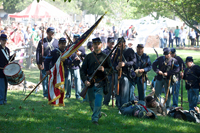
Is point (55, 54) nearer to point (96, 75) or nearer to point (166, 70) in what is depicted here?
point (96, 75)

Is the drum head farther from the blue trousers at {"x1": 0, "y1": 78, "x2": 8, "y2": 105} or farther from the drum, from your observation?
the blue trousers at {"x1": 0, "y1": 78, "x2": 8, "y2": 105}

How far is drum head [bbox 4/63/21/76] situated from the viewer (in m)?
9.41

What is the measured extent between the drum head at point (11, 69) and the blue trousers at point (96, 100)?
126 inches

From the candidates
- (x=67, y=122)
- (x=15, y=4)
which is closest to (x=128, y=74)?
(x=67, y=122)

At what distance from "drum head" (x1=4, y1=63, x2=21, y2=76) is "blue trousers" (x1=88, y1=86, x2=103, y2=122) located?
10.5ft

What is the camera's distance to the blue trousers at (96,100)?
7.29m

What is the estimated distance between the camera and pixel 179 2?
20.5 m

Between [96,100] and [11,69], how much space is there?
3.62m

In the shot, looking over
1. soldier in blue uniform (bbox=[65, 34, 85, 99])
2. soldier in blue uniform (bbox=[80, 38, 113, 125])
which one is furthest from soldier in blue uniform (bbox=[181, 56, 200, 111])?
soldier in blue uniform (bbox=[80, 38, 113, 125])

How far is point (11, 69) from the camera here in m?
9.52

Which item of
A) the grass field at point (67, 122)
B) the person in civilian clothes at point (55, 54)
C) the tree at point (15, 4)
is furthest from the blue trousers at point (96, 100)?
the tree at point (15, 4)

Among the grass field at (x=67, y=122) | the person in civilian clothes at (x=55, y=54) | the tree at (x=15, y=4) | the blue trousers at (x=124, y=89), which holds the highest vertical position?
the tree at (x=15, y=4)

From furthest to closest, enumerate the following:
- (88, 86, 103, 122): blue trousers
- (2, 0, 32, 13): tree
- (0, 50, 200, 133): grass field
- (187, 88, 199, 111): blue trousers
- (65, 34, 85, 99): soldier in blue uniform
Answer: (2, 0, 32, 13): tree, (65, 34, 85, 99): soldier in blue uniform, (187, 88, 199, 111): blue trousers, (88, 86, 103, 122): blue trousers, (0, 50, 200, 133): grass field

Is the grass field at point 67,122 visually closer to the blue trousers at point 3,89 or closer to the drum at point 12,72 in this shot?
the blue trousers at point 3,89
